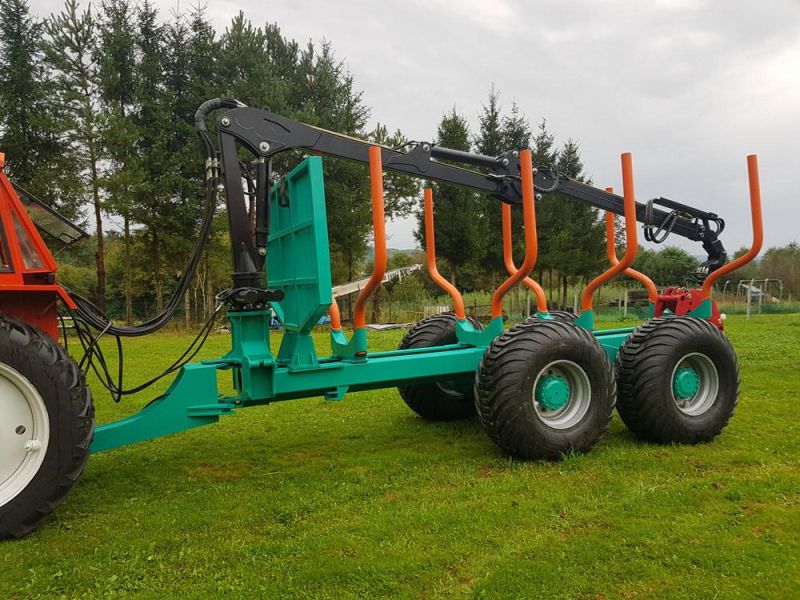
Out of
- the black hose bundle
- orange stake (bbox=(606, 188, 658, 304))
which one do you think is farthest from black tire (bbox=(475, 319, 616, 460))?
orange stake (bbox=(606, 188, 658, 304))

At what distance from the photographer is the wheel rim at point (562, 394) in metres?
4.57

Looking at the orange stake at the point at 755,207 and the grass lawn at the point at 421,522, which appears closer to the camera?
the grass lawn at the point at 421,522

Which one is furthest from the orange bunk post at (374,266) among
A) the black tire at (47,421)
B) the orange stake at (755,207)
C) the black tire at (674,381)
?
the orange stake at (755,207)

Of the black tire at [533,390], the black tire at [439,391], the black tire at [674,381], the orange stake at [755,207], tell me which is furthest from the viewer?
the black tire at [439,391]

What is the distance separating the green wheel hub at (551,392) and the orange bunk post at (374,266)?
4.48ft

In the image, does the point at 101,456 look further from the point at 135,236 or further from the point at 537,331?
the point at 135,236

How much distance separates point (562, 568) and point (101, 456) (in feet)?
12.9

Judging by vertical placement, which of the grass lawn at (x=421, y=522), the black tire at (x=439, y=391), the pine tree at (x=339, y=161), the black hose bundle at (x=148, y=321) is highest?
the pine tree at (x=339, y=161)

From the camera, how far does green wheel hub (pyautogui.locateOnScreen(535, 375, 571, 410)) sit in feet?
15.0

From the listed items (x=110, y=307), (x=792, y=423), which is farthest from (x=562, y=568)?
(x=110, y=307)

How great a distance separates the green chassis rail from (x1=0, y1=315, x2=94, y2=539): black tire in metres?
0.44

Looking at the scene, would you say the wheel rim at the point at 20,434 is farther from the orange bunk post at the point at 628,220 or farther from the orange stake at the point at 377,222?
the orange bunk post at the point at 628,220

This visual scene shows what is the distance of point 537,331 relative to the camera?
4516 mm

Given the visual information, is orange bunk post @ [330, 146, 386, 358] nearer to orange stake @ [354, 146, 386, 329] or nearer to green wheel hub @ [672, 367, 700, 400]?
orange stake @ [354, 146, 386, 329]
